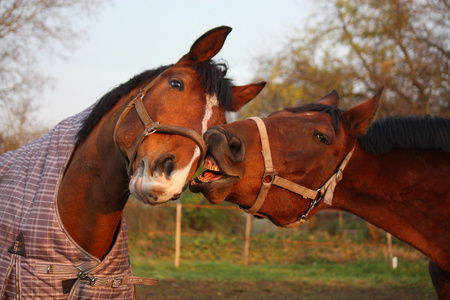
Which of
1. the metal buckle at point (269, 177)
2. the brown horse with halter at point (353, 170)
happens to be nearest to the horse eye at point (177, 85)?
the brown horse with halter at point (353, 170)

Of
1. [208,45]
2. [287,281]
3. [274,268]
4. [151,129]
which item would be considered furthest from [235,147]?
[274,268]

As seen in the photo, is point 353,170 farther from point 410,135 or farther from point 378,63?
point 378,63

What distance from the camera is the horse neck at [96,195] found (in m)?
2.56

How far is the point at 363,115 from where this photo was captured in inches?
97.3

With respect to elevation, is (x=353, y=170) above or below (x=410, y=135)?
below

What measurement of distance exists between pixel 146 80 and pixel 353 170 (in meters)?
1.38

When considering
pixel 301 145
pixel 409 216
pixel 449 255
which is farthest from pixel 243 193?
pixel 449 255

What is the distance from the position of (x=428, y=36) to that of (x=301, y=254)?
7.37 meters

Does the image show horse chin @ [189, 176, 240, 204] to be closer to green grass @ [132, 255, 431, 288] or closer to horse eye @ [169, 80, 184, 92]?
horse eye @ [169, 80, 184, 92]

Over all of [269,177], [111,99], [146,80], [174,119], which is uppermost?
[146,80]

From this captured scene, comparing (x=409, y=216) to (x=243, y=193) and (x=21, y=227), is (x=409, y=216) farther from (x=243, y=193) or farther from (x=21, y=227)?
(x=21, y=227)

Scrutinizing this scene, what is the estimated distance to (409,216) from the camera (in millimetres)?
2486

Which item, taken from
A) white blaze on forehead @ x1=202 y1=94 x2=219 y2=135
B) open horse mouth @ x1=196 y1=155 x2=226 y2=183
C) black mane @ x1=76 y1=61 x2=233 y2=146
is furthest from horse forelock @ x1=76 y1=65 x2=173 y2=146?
open horse mouth @ x1=196 y1=155 x2=226 y2=183

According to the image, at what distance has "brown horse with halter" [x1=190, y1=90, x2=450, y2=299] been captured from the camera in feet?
7.83
